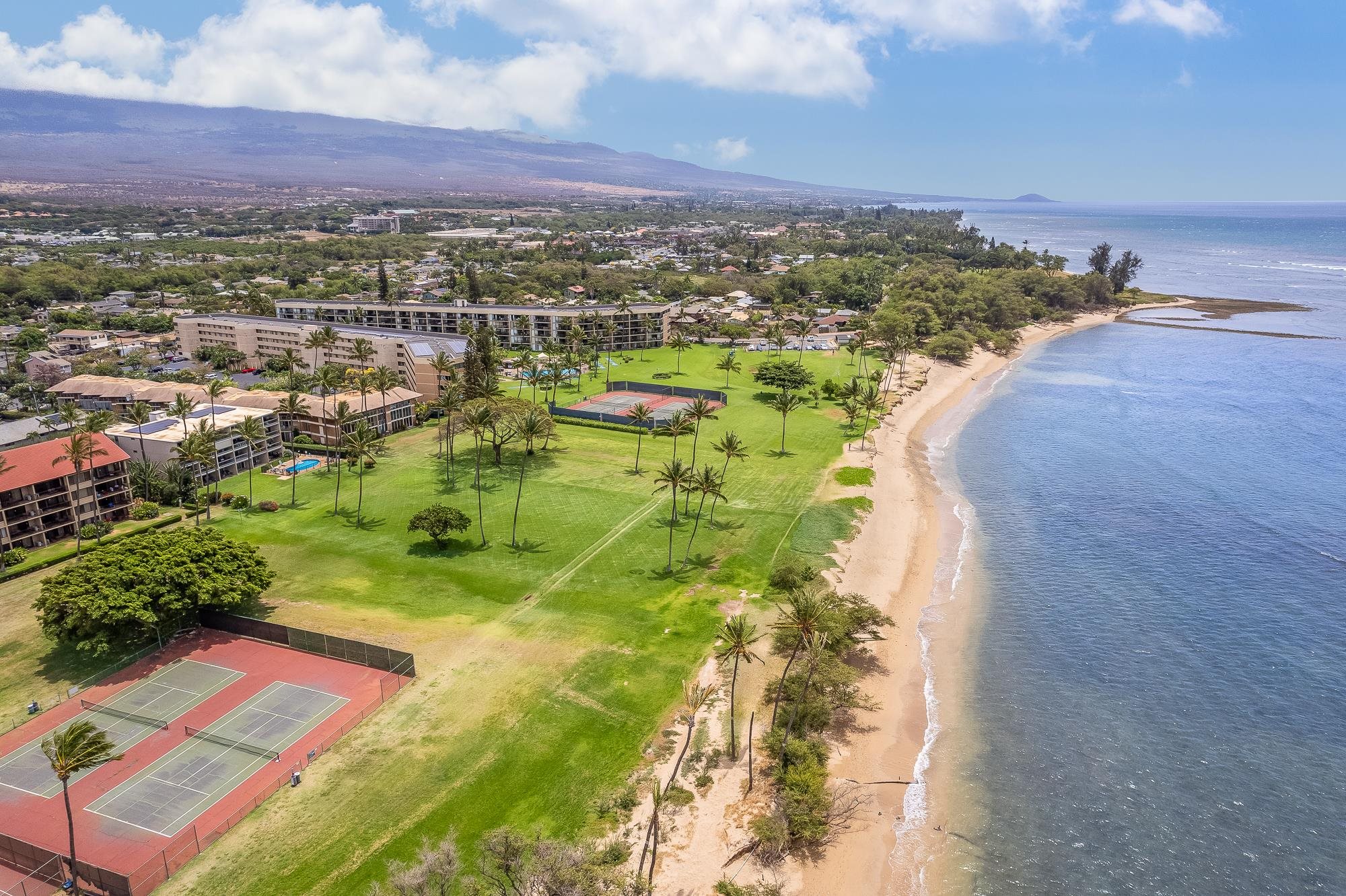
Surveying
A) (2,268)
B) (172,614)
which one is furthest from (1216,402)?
(2,268)

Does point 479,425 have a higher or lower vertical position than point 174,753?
higher

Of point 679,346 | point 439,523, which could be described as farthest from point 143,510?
point 679,346

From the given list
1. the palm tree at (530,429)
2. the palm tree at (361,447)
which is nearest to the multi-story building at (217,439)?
the palm tree at (361,447)

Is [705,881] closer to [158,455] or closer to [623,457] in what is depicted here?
[623,457]

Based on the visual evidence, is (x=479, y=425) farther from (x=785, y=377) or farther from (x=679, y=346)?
(x=679, y=346)

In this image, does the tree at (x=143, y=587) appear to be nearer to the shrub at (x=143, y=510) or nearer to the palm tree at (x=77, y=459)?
the palm tree at (x=77, y=459)

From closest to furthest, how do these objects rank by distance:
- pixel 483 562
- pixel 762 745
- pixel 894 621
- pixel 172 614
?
pixel 762 745
pixel 172 614
pixel 894 621
pixel 483 562
